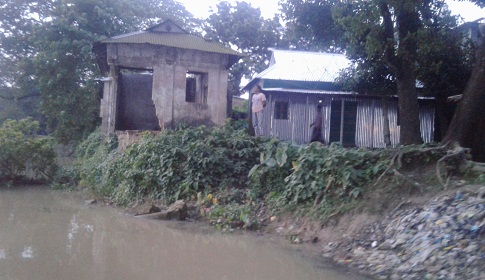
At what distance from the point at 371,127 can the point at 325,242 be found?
944 cm

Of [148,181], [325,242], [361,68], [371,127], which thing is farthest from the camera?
[371,127]

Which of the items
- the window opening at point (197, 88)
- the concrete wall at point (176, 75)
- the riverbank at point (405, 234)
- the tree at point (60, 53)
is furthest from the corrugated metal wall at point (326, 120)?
the tree at point (60, 53)

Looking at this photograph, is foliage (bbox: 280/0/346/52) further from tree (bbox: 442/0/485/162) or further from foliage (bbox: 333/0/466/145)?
tree (bbox: 442/0/485/162)

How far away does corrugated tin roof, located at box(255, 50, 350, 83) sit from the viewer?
16.8 meters

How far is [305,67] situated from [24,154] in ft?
34.1

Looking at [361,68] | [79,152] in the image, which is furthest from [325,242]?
[79,152]

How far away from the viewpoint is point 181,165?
39.3 ft

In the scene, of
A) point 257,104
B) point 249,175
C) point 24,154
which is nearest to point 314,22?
point 257,104

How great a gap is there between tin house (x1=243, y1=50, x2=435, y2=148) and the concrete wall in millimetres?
1501

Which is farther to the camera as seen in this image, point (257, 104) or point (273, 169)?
point (257, 104)

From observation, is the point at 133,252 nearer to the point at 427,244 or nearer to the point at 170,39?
the point at 427,244

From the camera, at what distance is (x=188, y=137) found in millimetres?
13031

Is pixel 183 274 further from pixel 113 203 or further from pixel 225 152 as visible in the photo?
pixel 113 203

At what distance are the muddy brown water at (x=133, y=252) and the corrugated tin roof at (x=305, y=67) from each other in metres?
8.24
